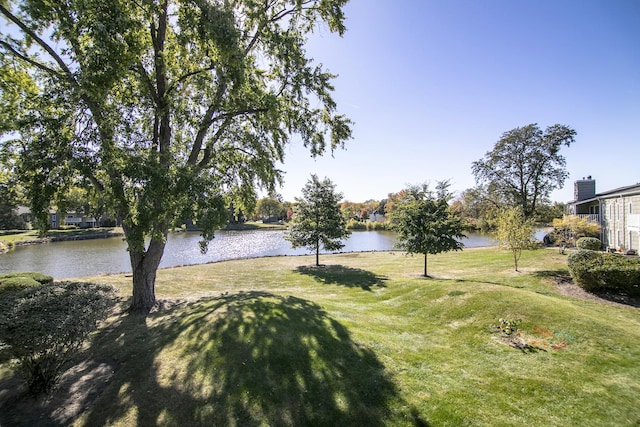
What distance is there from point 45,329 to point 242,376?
11.2 feet

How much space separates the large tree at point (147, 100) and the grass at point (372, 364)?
2.86 m

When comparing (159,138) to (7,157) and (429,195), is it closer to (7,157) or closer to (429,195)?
(7,157)

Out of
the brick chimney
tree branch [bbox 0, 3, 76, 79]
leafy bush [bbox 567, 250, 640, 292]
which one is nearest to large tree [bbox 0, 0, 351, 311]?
tree branch [bbox 0, 3, 76, 79]

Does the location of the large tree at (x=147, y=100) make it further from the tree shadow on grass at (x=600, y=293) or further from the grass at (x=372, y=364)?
the tree shadow on grass at (x=600, y=293)

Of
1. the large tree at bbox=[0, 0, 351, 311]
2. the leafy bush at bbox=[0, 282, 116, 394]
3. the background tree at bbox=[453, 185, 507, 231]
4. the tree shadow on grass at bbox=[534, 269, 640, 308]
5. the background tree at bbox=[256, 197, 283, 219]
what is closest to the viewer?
the leafy bush at bbox=[0, 282, 116, 394]

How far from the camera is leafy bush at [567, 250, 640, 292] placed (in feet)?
37.9

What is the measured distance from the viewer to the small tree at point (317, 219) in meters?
22.6

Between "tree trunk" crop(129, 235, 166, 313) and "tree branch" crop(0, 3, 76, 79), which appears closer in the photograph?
"tree branch" crop(0, 3, 76, 79)

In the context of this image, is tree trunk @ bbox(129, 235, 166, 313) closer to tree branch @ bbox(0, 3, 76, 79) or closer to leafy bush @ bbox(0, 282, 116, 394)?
leafy bush @ bbox(0, 282, 116, 394)

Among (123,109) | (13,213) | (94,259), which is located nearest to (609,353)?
(123,109)

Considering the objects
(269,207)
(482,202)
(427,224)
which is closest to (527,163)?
(482,202)

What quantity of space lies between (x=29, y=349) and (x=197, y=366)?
272 cm

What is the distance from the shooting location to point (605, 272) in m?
11.9

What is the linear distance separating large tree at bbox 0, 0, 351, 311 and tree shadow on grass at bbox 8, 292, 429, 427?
2.54m
